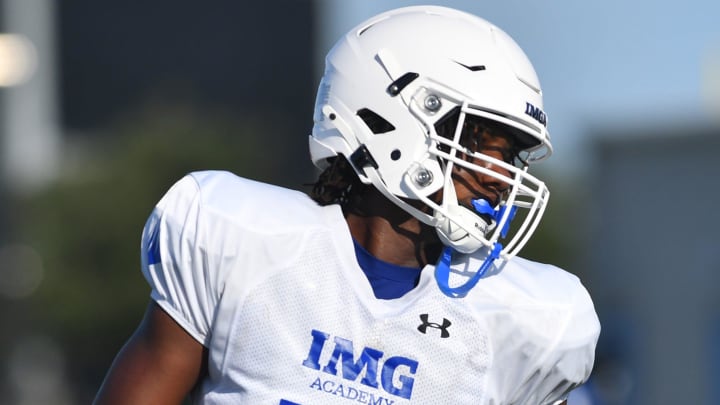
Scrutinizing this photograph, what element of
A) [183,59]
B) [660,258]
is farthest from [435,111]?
[183,59]

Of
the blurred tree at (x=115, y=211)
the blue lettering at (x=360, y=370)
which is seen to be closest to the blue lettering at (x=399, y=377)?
the blue lettering at (x=360, y=370)

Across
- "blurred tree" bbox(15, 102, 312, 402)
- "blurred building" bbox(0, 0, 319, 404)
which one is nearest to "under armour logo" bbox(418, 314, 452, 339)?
"blurred tree" bbox(15, 102, 312, 402)

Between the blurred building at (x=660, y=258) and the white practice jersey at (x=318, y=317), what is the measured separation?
11.3 m

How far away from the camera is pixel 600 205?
52.4 feet

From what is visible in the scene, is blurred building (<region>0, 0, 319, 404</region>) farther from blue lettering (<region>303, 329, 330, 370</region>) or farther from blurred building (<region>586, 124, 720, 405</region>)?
blue lettering (<region>303, 329, 330, 370</region>)

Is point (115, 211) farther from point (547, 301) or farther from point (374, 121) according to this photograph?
point (547, 301)

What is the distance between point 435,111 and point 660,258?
43.1ft

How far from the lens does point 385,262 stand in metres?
2.76

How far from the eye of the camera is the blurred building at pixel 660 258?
47.3 feet

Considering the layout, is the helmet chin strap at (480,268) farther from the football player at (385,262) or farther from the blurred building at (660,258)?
the blurred building at (660,258)

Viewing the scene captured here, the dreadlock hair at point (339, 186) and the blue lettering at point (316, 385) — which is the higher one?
the dreadlock hair at point (339, 186)

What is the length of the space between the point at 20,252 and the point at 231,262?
28.2 m

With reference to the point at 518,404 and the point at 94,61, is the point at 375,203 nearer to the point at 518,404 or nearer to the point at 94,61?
the point at 518,404

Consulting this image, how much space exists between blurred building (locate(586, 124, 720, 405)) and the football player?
11289mm
